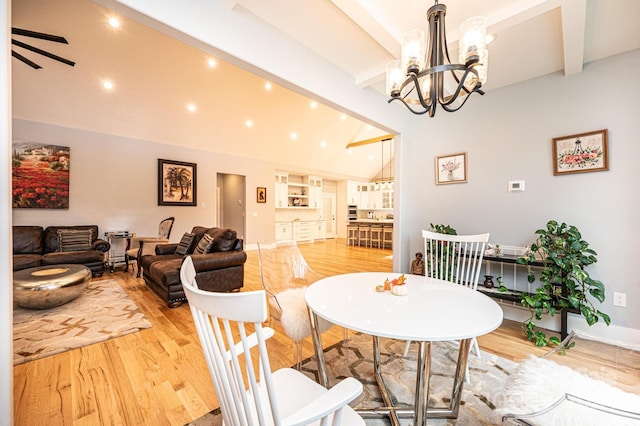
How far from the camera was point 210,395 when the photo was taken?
5.14 feet

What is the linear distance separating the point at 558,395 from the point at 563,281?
169 centimetres

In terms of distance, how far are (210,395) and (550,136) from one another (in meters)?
3.78

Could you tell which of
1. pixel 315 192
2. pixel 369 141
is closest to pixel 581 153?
pixel 369 141

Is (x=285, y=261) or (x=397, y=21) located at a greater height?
(x=397, y=21)

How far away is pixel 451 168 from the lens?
3215 millimetres

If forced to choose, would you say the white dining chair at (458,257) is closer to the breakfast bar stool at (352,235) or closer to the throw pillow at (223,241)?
the throw pillow at (223,241)

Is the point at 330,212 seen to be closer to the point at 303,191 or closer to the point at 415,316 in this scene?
the point at 303,191

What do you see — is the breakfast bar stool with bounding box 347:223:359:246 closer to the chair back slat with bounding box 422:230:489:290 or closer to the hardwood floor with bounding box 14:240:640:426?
the hardwood floor with bounding box 14:240:640:426

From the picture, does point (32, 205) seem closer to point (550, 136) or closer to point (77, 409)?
point (77, 409)

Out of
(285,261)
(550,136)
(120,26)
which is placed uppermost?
(120,26)

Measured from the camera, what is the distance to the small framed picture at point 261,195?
24.3 ft

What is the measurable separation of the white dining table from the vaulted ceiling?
192 centimetres

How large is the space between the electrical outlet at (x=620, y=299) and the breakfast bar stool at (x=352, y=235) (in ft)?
21.3

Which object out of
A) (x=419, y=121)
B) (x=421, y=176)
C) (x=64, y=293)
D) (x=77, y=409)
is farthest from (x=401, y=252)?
(x=64, y=293)
